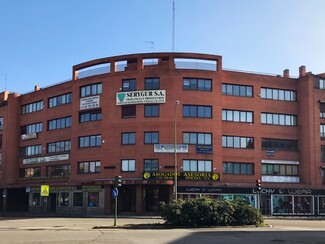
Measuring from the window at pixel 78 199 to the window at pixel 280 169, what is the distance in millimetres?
21618

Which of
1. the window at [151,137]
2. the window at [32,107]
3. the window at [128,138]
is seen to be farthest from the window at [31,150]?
the window at [151,137]

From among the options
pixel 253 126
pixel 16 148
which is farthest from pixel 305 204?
pixel 16 148

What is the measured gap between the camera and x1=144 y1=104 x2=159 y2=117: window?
5113 centimetres

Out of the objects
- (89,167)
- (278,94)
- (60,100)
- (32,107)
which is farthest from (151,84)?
(32,107)

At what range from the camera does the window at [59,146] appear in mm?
57188

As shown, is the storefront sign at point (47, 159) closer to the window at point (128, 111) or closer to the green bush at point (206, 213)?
the window at point (128, 111)

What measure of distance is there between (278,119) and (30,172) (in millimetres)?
33868

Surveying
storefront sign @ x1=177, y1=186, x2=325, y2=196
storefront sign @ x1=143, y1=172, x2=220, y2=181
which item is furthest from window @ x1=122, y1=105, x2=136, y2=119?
storefront sign @ x1=177, y1=186, x2=325, y2=196

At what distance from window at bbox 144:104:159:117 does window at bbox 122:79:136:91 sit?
271 centimetres

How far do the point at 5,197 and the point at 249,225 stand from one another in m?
45.5

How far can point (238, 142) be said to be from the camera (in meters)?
52.8

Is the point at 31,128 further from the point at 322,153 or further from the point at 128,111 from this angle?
the point at 322,153

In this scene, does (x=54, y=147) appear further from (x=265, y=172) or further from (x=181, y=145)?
(x=265, y=172)

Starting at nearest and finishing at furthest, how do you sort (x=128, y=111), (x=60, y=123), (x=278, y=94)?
(x=128, y=111), (x=278, y=94), (x=60, y=123)
